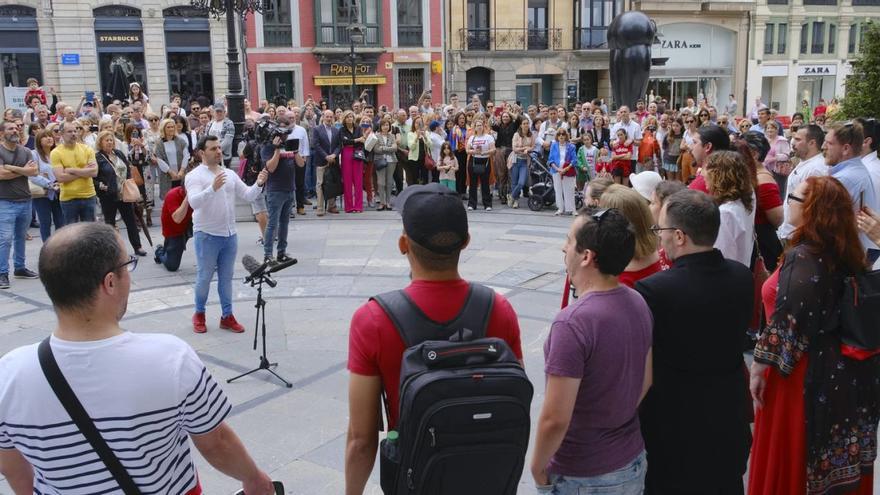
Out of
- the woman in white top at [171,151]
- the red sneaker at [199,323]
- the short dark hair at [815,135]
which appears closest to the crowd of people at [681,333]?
the short dark hair at [815,135]

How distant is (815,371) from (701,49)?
125 feet

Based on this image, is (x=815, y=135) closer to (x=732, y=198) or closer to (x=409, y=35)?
(x=732, y=198)

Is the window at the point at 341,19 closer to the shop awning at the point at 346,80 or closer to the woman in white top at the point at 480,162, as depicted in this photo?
the shop awning at the point at 346,80

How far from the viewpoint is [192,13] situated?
30297 mm

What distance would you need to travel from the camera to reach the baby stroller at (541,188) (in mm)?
13743

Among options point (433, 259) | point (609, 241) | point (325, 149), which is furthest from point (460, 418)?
point (325, 149)

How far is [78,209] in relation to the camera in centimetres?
933

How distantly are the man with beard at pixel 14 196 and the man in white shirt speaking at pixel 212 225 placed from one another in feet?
10.7

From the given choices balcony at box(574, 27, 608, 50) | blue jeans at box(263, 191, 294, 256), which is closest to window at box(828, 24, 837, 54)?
balcony at box(574, 27, 608, 50)

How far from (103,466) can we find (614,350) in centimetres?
167

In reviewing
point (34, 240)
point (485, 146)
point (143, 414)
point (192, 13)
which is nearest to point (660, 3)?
point (192, 13)

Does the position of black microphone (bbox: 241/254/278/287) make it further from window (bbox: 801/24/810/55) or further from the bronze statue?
window (bbox: 801/24/810/55)

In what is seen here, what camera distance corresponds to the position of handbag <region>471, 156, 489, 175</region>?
13.8 meters

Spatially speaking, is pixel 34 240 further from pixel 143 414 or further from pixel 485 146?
pixel 143 414
